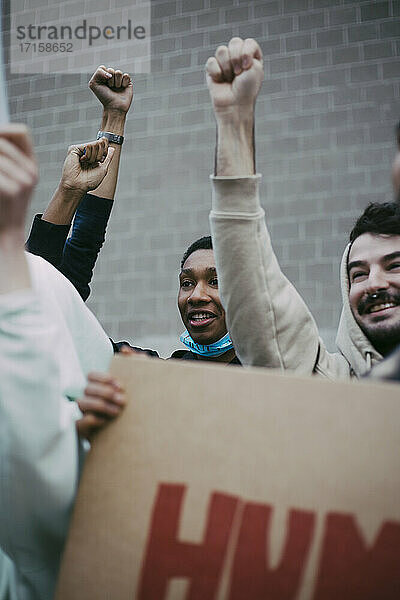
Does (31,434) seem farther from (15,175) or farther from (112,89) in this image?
(112,89)

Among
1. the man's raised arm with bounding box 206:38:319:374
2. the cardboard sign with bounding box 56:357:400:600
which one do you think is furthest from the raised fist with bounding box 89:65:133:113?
the cardboard sign with bounding box 56:357:400:600

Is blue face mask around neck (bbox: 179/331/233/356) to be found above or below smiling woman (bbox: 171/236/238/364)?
below

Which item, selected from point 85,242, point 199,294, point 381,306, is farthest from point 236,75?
point 199,294

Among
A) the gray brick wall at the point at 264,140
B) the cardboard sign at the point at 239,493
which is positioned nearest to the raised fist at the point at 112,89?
the cardboard sign at the point at 239,493

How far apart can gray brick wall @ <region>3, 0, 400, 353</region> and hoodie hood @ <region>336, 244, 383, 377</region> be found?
165 cm

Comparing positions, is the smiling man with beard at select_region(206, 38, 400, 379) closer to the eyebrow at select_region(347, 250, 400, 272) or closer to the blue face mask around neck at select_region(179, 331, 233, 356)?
the eyebrow at select_region(347, 250, 400, 272)

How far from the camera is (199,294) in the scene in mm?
1825

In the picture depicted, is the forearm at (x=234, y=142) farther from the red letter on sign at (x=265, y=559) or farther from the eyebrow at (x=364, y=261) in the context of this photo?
the red letter on sign at (x=265, y=559)

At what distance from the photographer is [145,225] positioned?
125 inches

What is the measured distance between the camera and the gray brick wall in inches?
115

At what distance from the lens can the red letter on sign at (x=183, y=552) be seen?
2.04 ft

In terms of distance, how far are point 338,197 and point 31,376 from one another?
2478 mm

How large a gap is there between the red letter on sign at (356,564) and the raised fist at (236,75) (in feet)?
2.00

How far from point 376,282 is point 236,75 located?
1.65ft
